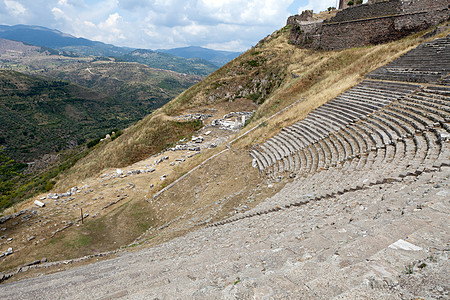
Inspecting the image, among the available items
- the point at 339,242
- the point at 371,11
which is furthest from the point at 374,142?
the point at 371,11

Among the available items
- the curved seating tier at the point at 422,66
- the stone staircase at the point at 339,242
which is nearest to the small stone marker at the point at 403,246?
the stone staircase at the point at 339,242

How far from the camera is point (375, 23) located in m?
26.8

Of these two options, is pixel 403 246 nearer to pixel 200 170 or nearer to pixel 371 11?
pixel 200 170

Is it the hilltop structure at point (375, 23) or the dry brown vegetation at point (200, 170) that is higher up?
the hilltop structure at point (375, 23)

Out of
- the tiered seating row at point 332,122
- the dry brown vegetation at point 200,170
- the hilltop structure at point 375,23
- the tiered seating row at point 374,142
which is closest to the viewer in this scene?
the tiered seating row at point 374,142

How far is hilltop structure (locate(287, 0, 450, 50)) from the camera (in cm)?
2331

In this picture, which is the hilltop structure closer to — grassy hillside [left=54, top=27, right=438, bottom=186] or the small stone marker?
grassy hillside [left=54, top=27, right=438, bottom=186]

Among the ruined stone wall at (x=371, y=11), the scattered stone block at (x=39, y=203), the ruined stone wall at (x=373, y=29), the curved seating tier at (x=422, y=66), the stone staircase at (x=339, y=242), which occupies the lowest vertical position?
the scattered stone block at (x=39, y=203)

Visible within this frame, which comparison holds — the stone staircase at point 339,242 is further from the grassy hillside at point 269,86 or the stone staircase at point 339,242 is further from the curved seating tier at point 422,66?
the grassy hillside at point 269,86

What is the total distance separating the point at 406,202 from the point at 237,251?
135 inches

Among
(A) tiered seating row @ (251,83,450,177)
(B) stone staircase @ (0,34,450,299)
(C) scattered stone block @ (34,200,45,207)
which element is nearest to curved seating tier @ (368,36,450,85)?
(A) tiered seating row @ (251,83,450,177)

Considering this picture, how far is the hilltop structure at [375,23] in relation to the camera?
23312mm

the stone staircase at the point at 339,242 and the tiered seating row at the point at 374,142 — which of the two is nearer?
the stone staircase at the point at 339,242

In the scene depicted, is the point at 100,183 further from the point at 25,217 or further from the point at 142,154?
the point at 142,154
